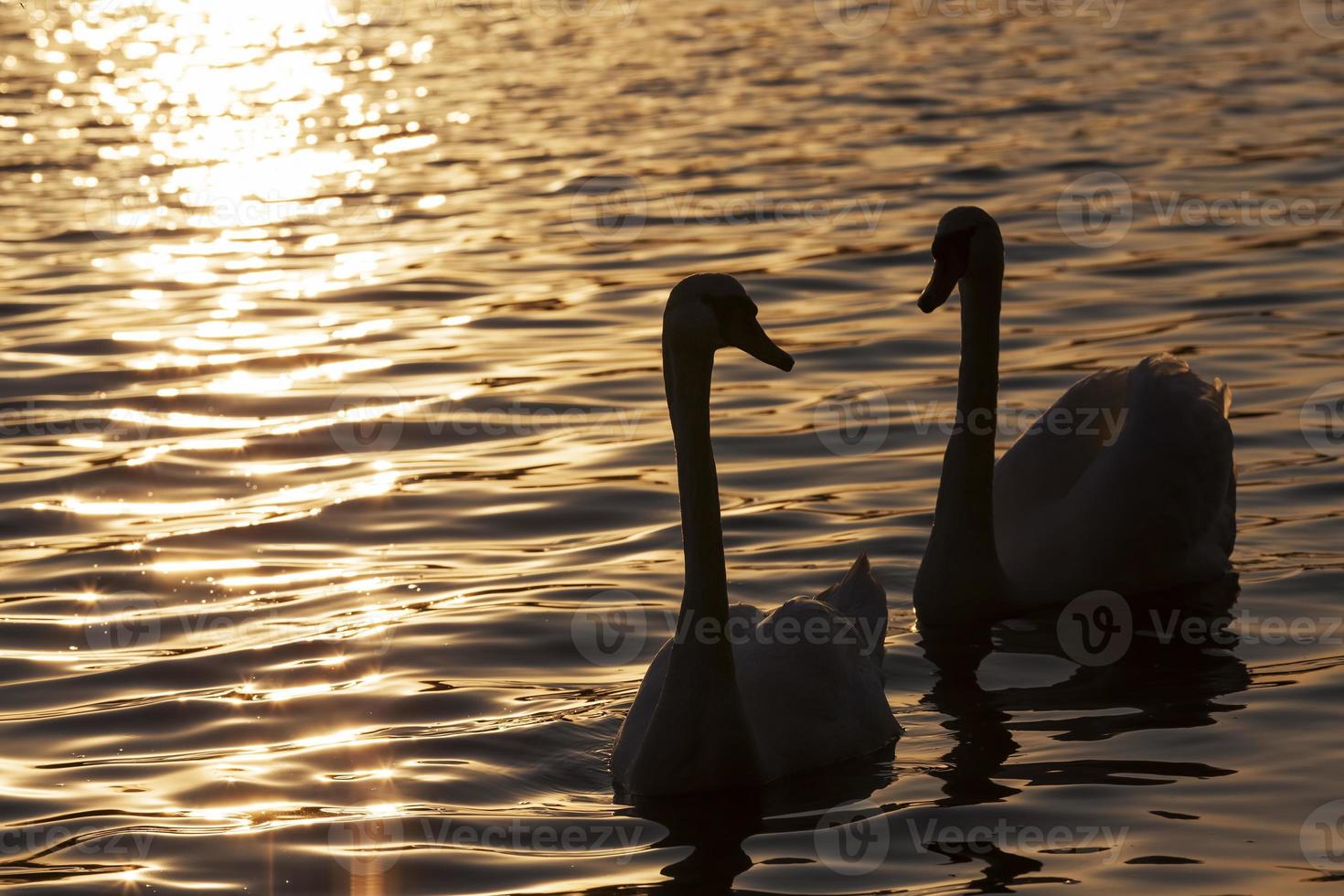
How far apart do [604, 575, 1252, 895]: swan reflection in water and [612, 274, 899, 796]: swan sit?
0.10 metres

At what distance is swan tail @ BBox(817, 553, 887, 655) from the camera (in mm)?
7227

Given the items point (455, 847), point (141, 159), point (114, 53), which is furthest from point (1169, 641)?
point (114, 53)

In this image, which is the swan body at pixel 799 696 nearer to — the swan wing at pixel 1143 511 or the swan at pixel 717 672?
the swan at pixel 717 672

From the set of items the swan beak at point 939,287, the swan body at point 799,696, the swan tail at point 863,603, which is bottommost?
the swan body at point 799,696

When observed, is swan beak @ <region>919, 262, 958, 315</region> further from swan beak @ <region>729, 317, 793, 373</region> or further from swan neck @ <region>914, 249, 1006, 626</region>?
swan beak @ <region>729, 317, 793, 373</region>

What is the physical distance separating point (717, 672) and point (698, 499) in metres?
0.56

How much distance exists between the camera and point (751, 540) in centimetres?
936

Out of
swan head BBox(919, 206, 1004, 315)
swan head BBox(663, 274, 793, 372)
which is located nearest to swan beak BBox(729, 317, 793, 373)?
swan head BBox(663, 274, 793, 372)

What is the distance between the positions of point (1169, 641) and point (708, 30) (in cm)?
1965

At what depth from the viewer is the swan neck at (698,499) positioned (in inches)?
250

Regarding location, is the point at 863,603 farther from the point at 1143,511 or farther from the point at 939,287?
the point at 1143,511

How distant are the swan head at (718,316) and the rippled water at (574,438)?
4.76 feet

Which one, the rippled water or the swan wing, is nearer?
the rippled water

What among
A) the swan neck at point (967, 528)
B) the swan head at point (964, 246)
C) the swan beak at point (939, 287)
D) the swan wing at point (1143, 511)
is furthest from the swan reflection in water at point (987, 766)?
the swan head at point (964, 246)
